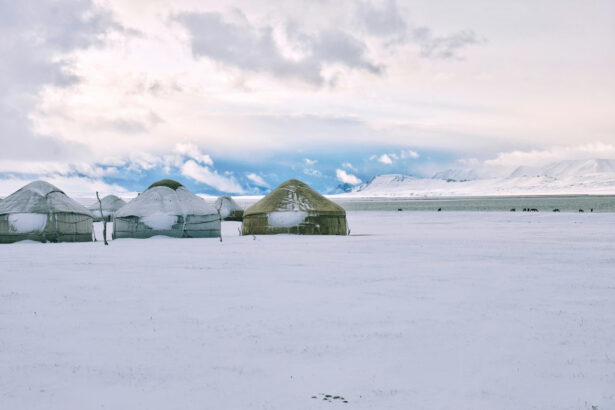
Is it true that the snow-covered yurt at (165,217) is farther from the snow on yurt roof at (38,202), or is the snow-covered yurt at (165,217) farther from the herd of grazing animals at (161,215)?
the snow on yurt roof at (38,202)

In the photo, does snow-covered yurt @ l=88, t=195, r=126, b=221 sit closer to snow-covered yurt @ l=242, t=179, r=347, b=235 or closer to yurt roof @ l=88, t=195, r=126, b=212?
yurt roof @ l=88, t=195, r=126, b=212

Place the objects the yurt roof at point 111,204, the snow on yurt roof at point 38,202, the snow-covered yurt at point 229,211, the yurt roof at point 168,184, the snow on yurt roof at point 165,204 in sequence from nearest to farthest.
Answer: the snow on yurt roof at point 38,202 < the snow on yurt roof at point 165,204 < the yurt roof at point 168,184 < the snow-covered yurt at point 229,211 < the yurt roof at point 111,204

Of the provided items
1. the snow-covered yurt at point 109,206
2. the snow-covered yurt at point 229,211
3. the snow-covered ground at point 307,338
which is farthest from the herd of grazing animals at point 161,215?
the snow-covered yurt at point 109,206

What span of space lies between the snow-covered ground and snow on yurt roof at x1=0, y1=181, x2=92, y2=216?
11617 millimetres

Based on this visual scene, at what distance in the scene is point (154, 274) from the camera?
12.5 m

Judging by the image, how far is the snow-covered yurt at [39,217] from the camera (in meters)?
23.6

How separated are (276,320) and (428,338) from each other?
200 cm

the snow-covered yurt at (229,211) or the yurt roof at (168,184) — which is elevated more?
the yurt roof at (168,184)

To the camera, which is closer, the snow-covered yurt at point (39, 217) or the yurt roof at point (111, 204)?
the snow-covered yurt at point (39, 217)

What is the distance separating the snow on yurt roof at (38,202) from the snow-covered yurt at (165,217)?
6.82ft

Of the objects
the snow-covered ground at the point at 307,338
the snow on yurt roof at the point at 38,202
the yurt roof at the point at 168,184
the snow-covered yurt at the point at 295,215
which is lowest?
the snow-covered ground at the point at 307,338

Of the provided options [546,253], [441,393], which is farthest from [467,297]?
[546,253]

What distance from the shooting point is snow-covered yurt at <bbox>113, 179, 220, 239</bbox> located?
25469mm

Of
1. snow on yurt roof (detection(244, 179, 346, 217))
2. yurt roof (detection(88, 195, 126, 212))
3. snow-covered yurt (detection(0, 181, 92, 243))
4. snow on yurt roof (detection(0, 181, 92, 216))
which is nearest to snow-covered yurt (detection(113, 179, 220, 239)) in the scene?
snow-covered yurt (detection(0, 181, 92, 243))
